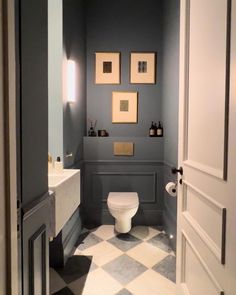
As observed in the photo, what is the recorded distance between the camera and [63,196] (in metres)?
1.80

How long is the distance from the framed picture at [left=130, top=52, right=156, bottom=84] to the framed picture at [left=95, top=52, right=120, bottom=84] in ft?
0.65

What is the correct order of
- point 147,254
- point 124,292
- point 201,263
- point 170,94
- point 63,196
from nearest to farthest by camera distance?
point 201,263 → point 63,196 → point 124,292 → point 147,254 → point 170,94

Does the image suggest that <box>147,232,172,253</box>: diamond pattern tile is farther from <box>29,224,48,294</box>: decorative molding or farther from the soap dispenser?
<box>29,224,48,294</box>: decorative molding

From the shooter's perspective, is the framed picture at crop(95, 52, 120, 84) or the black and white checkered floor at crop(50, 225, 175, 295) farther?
the framed picture at crop(95, 52, 120, 84)

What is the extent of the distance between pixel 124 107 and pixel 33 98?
239cm

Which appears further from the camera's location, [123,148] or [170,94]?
[123,148]

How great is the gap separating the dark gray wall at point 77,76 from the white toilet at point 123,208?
615mm

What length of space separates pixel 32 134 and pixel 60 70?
139 cm

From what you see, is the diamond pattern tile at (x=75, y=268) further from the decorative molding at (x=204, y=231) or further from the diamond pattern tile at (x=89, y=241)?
the decorative molding at (x=204, y=231)

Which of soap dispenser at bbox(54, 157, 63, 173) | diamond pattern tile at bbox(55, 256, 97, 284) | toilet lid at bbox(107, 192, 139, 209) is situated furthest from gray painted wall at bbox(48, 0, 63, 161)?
diamond pattern tile at bbox(55, 256, 97, 284)

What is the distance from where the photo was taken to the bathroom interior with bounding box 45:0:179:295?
90.3 inches

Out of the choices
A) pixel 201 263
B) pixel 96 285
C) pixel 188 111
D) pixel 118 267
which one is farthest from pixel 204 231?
pixel 118 267

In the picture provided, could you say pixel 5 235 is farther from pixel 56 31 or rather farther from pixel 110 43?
pixel 110 43

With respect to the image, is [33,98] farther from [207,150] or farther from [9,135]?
[207,150]
